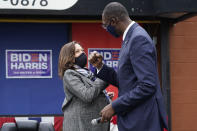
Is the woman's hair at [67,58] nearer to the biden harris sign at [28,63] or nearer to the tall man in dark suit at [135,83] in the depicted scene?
the tall man in dark suit at [135,83]

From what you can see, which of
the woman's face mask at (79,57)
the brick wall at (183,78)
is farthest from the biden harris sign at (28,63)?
the woman's face mask at (79,57)

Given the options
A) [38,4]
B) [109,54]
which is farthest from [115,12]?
[109,54]

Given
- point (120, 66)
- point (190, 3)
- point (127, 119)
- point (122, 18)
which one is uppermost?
point (190, 3)

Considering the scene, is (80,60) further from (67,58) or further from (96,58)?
(96,58)

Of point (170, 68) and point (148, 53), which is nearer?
point (148, 53)

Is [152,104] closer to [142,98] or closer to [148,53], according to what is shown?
[142,98]

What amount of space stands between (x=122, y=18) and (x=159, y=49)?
15.3ft

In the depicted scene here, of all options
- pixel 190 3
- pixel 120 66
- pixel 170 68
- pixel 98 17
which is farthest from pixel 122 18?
pixel 170 68

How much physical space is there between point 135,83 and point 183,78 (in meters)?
4.82

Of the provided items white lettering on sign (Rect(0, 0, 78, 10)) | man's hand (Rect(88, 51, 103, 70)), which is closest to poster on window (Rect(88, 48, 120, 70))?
white lettering on sign (Rect(0, 0, 78, 10))

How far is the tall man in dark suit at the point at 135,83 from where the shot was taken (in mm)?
3049

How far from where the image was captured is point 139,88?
120 inches

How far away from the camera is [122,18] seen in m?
3.29

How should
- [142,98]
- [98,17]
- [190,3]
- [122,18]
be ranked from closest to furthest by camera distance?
[142,98] < [122,18] < [190,3] < [98,17]
